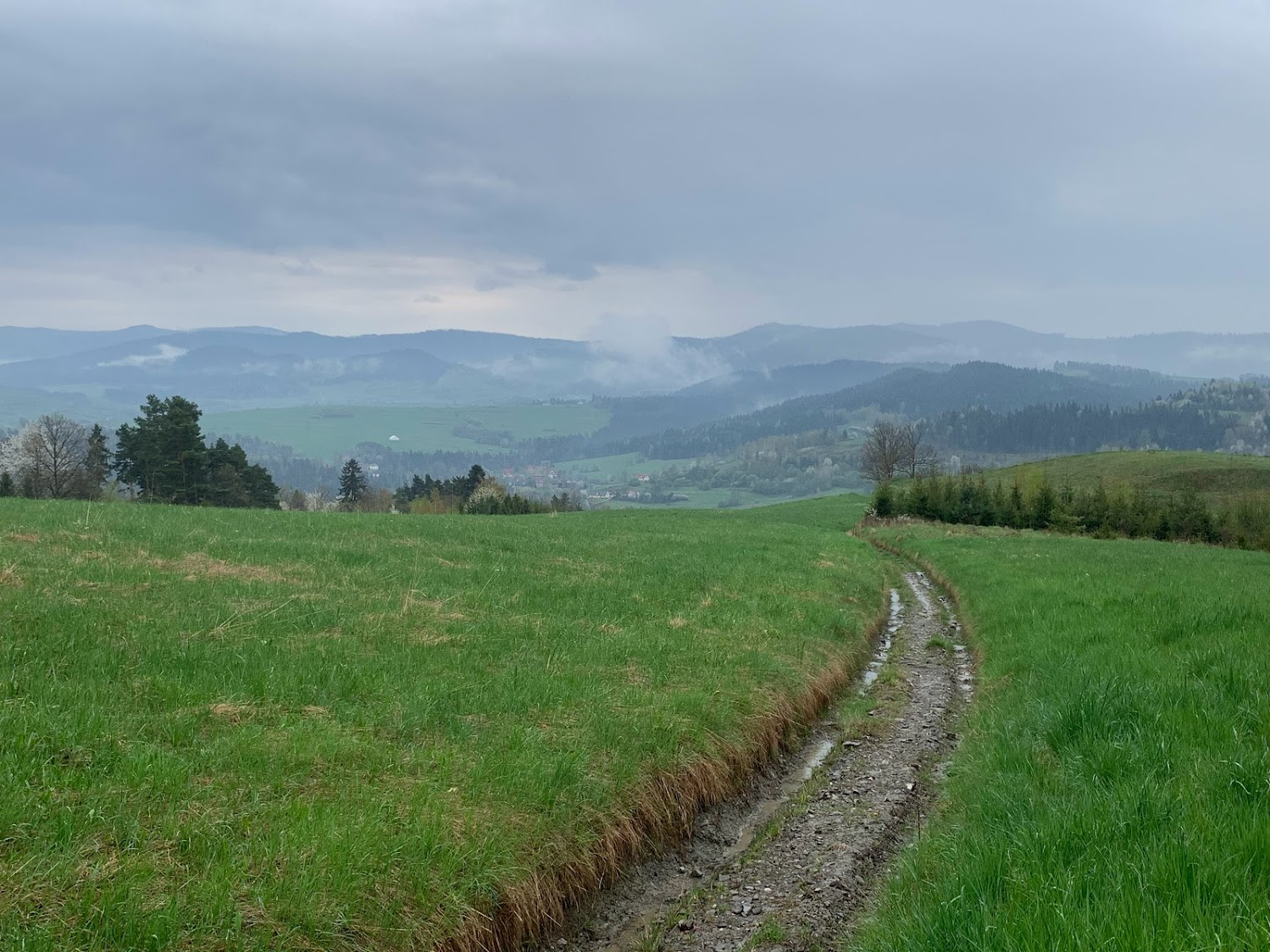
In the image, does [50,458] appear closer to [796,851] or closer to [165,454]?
[165,454]

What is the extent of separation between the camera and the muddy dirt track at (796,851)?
336 inches

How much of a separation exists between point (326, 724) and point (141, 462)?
95.0 metres

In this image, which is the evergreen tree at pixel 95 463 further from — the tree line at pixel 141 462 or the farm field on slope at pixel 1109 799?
the farm field on slope at pixel 1109 799

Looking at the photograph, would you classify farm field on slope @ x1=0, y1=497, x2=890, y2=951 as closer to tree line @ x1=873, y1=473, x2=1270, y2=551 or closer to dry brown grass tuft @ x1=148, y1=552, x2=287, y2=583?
dry brown grass tuft @ x1=148, y1=552, x2=287, y2=583

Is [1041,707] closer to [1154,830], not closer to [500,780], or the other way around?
[1154,830]

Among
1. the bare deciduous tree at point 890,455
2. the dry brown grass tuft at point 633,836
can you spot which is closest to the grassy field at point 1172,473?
the bare deciduous tree at point 890,455

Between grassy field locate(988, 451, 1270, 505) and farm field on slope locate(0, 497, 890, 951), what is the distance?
101 metres

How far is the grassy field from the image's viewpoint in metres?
111

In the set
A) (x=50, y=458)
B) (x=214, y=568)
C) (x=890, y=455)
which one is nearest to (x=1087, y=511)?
(x=890, y=455)

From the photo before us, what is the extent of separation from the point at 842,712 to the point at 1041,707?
4.98 metres

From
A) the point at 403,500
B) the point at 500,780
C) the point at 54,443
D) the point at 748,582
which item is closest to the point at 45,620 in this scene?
the point at 500,780

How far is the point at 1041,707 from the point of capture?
1172cm

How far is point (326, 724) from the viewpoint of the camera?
9.77 m

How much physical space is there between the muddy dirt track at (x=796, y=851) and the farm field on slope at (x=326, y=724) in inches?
28.6
